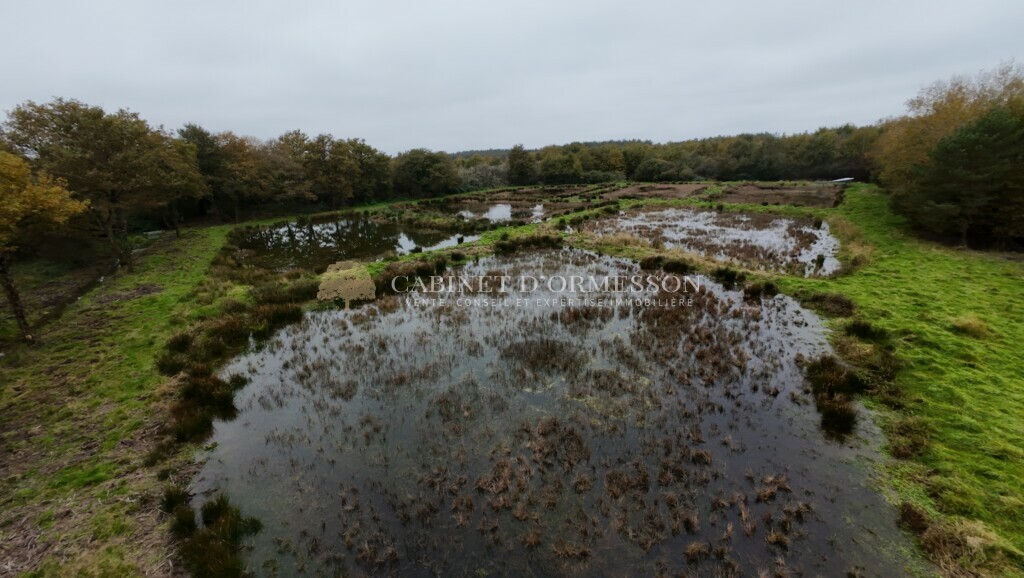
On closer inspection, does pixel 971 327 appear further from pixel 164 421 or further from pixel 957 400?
pixel 164 421

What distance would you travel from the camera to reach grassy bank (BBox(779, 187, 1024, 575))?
5.74m

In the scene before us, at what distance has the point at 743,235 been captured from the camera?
28328 mm

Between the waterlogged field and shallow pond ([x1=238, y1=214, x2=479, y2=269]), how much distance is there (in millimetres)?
15458

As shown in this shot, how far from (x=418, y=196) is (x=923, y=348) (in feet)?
212

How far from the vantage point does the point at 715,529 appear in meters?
5.95

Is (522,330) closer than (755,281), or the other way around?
(522,330)

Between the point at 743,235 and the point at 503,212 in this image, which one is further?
the point at 503,212

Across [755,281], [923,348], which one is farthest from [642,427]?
[755,281]

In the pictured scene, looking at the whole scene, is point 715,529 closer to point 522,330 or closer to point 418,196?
point 522,330

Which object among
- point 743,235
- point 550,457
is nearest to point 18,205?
point 550,457

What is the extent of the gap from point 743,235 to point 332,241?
3409cm

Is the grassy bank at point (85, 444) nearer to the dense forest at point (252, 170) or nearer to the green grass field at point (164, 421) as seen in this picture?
the green grass field at point (164, 421)

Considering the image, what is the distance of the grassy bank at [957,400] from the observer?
5.74 m

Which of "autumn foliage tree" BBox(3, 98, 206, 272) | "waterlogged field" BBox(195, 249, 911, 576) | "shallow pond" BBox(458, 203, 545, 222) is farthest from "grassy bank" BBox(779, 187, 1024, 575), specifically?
"autumn foliage tree" BBox(3, 98, 206, 272)
